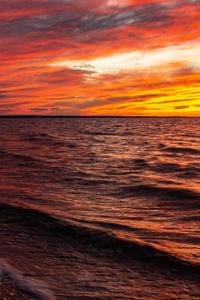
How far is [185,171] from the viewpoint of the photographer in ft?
38.5

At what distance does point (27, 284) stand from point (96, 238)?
1728 mm

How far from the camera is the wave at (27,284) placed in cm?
307

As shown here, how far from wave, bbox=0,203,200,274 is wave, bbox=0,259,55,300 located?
1341 mm

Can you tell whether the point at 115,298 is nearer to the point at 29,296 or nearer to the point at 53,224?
the point at 29,296

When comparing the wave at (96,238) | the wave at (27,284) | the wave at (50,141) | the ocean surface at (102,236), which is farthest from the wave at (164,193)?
the wave at (50,141)

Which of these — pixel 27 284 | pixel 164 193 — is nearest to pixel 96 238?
pixel 27 284

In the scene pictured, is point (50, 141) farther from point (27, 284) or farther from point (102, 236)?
point (27, 284)

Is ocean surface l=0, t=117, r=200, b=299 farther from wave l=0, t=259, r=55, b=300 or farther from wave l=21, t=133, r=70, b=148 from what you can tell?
wave l=21, t=133, r=70, b=148

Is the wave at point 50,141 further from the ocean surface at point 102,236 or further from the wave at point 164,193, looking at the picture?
the wave at point 164,193

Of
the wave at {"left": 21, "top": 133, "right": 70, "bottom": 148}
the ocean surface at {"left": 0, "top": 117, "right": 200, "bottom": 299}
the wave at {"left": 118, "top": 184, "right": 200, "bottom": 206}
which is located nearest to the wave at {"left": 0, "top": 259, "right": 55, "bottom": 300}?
the ocean surface at {"left": 0, "top": 117, "right": 200, "bottom": 299}

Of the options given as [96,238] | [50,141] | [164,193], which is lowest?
[96,238]

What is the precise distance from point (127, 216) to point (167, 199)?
1.99m

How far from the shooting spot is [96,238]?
4.77 m

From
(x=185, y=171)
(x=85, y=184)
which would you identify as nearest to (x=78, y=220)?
(x=85, y=184)
